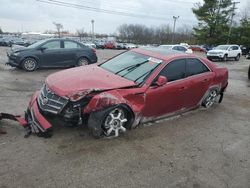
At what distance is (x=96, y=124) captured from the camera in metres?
4.95

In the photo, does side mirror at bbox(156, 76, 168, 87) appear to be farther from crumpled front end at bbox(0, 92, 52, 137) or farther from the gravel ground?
crumpled front end at bbox(0, 92, 52, 137)

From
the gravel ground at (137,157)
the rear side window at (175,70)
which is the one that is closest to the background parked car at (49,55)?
the gravel ground at (137,157)

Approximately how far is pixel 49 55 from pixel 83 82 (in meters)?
8.63

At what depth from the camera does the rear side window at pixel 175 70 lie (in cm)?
598

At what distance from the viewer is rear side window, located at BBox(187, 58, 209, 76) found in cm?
652

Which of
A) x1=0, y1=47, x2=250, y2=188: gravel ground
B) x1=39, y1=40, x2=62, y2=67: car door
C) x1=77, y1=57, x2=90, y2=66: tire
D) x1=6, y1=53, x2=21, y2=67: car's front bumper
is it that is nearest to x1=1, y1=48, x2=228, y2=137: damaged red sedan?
x1=0, y1=47, x2=250, y2=188: gravel ground

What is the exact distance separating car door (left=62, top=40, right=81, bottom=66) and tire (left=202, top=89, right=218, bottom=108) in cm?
806

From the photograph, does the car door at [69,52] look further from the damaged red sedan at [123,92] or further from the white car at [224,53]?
the white car at [224,53]

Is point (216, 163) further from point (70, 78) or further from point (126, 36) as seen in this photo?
point (126, 36)

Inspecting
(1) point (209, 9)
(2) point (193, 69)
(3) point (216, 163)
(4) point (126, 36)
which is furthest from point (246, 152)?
(4) point (126, 36)

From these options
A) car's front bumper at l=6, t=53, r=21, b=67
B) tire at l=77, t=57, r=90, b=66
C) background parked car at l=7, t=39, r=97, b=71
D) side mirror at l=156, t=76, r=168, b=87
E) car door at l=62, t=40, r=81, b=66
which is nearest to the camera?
side mirror at l=156, t=76, r=168, b=87

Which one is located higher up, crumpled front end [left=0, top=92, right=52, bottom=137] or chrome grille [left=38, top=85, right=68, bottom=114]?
chrome grille [left=38, top=85, right=68, bottom=114]

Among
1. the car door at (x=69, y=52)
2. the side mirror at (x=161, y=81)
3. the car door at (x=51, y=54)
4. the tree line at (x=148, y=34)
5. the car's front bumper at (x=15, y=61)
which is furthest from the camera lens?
the tree line at (x=148, y=34)

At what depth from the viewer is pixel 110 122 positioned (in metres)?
5.14
